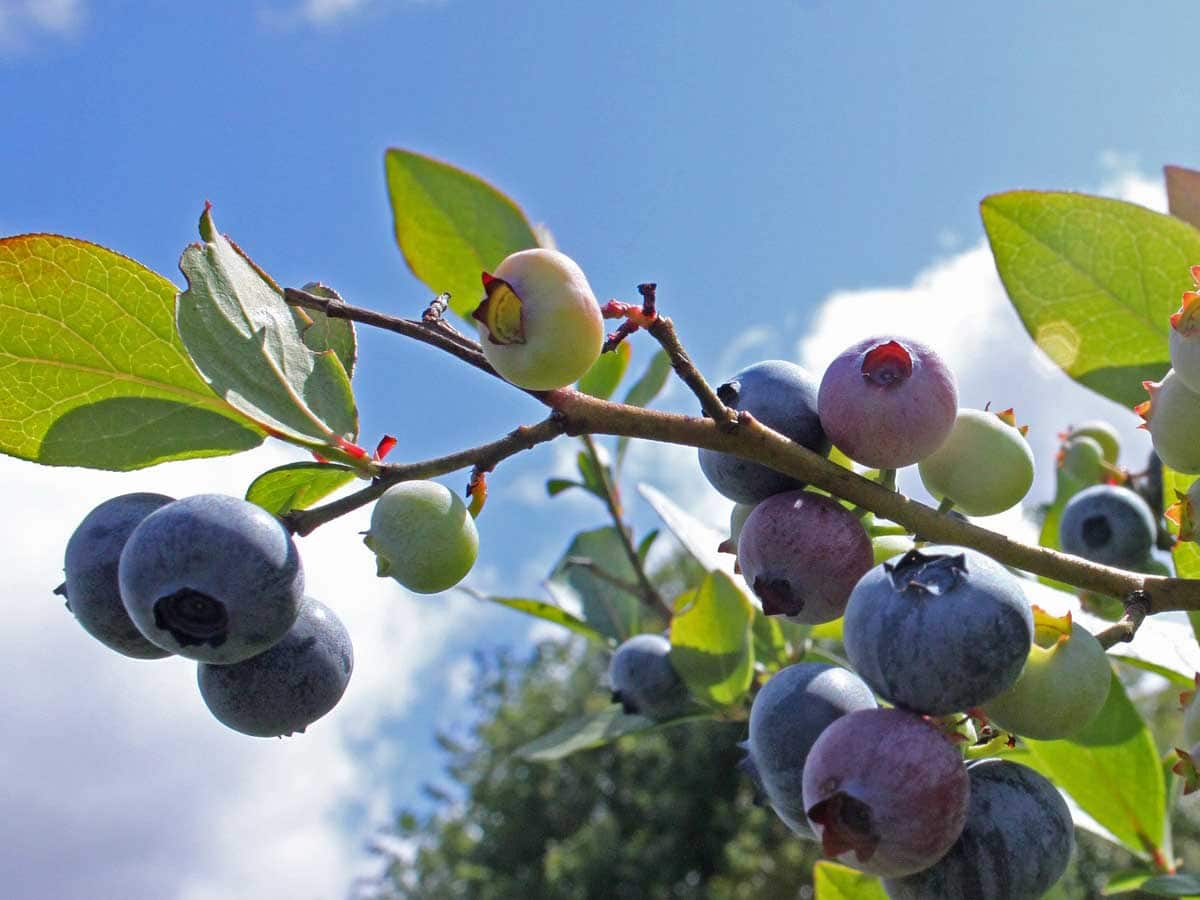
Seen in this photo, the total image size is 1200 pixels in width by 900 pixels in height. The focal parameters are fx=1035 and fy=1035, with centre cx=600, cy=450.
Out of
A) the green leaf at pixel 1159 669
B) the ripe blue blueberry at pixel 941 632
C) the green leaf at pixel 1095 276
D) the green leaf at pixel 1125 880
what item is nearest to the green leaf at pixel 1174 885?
the green leaf at pixel 1125 880

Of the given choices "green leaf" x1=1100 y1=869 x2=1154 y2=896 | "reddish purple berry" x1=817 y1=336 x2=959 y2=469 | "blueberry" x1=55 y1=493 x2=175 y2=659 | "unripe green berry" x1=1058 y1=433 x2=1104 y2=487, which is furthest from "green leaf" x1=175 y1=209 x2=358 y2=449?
"unripe green berry" x1=1058 y1=433 x2=1104 y2=487

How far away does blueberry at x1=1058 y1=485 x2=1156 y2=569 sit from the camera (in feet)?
7.29

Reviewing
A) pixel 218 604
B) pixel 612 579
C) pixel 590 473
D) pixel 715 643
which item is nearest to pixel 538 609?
pixel 612 579

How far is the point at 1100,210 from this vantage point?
1.31 m

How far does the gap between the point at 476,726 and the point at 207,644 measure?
21.3 meters

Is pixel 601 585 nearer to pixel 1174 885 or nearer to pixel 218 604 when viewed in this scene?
pixel 1174 885

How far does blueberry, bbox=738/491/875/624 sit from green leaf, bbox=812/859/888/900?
0.51 metres

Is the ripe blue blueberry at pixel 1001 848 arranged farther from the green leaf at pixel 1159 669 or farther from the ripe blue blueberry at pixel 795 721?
the green leaf at pixel 1159 669

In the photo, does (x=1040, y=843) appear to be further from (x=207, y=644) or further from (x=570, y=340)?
(x=207, y=644)

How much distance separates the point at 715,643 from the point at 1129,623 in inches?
36.0

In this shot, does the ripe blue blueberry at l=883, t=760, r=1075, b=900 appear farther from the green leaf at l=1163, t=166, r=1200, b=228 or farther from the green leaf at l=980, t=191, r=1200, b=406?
the green leaf at l=1163, t=166, r=1200, b=228

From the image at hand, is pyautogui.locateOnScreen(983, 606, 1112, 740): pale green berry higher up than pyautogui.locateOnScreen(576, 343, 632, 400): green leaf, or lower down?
lower down

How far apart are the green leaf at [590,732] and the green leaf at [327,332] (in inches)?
47.1

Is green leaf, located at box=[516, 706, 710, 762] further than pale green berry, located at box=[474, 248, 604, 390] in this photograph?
Yes
